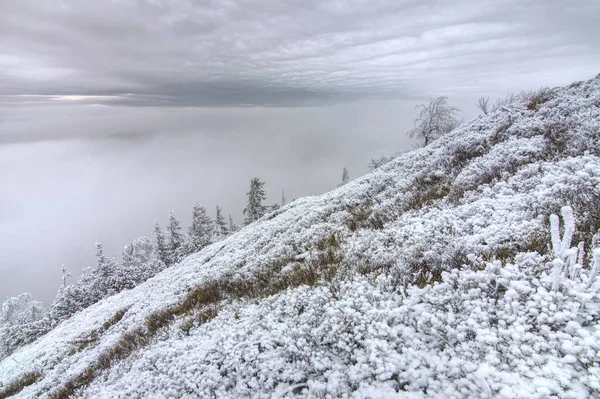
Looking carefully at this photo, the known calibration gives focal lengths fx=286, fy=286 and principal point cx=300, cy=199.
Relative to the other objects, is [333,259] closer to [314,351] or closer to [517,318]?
[314,351]

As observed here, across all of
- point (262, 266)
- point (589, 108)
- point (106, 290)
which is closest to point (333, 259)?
point (262, 266)

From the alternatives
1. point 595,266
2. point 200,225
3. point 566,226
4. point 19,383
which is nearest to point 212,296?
point 566,226

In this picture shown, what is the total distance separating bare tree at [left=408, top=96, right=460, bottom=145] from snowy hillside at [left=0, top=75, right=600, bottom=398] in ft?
91.7

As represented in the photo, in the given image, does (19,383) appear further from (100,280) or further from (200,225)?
(200,225)

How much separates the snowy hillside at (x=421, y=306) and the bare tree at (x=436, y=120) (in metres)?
28.0

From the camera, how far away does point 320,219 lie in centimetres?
1238

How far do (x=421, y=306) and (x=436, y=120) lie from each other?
126 ft

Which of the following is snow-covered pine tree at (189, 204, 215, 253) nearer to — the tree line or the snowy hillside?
the tree line

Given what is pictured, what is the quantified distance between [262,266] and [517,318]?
7.54m

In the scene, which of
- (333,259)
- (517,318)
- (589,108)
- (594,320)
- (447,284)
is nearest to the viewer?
(594,320)

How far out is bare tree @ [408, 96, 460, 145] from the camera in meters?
36.8

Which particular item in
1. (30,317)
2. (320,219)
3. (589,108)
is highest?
(589,108)

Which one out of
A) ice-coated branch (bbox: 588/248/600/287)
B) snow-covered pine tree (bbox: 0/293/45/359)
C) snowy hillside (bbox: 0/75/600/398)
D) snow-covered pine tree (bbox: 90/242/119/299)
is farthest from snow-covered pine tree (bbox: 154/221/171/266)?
ice-coated branch (bbox: 588/248/600/287)

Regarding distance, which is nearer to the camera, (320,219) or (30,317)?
(320,219)
